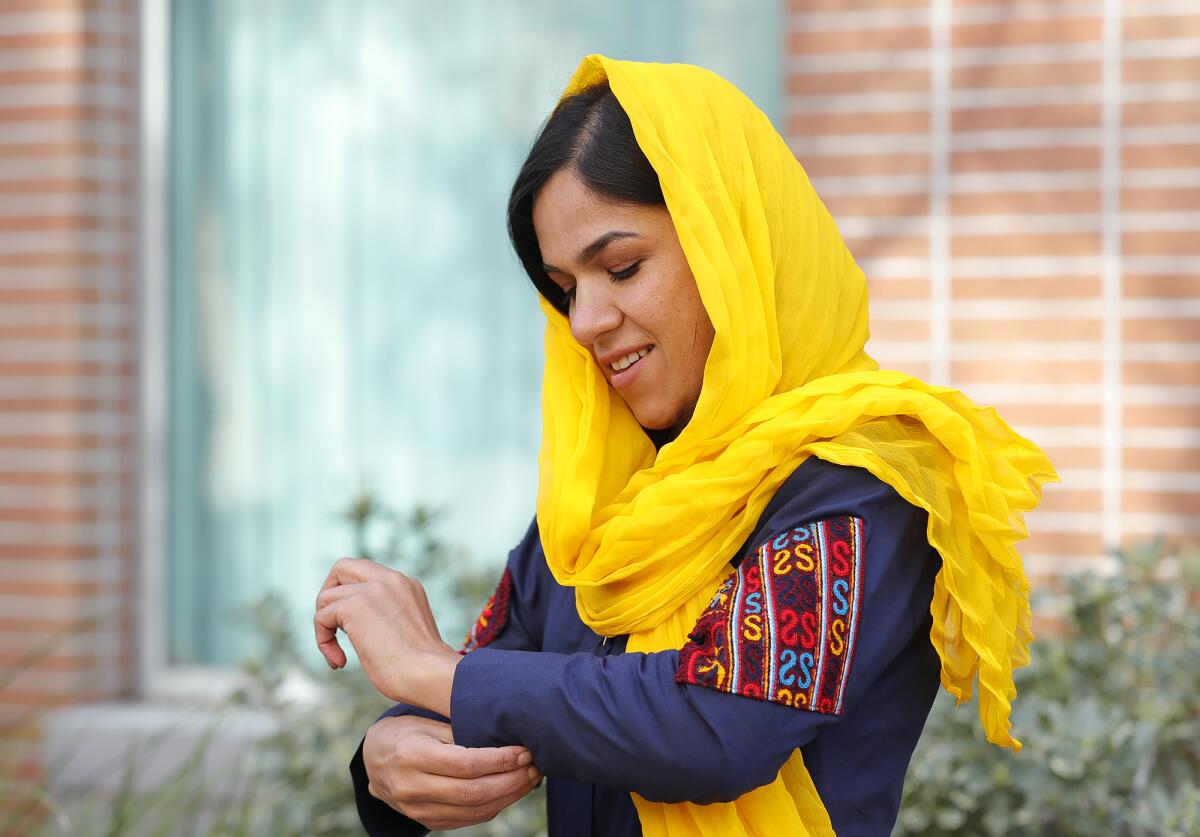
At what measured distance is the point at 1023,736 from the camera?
2594 millimetres

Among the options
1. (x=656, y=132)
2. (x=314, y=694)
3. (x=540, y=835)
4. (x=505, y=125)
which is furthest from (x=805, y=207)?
(x=314, y=694)

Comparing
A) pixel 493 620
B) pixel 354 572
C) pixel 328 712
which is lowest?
pixel 328 712

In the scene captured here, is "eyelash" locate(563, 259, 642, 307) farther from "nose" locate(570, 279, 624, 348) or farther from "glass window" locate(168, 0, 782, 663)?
"glass window" locate(168, 0, 782, 663)

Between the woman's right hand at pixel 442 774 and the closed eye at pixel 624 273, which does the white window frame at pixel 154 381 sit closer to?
the woman's right hand at pixel 442 774

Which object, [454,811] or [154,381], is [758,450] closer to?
[454,811]

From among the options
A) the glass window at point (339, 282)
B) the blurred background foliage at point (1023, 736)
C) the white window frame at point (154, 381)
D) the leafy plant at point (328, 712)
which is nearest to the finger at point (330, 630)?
the blurred background foliage at point (1023, 736)

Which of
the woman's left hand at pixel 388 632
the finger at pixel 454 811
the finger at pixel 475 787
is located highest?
the woman's left hand at pixel 388 632

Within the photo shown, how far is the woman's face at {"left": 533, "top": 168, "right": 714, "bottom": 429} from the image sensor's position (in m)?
1.52

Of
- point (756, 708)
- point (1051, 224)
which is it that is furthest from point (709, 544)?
point (1051, 224)

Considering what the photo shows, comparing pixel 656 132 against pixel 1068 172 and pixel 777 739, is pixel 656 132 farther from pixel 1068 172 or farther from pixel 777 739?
pixel 1068 172

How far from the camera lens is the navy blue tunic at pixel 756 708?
50.7 inches

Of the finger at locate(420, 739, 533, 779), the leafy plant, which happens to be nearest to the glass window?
the leafy plant

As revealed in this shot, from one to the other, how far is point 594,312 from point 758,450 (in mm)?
269

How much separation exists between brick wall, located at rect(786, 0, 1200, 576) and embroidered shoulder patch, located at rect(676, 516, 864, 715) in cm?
230
